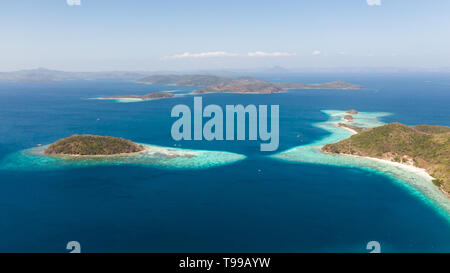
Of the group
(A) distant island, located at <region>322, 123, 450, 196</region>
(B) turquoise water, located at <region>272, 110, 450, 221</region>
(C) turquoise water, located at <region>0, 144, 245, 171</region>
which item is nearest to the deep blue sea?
(B) turquoise water, located at <region>272, 110, 450, 221</region>

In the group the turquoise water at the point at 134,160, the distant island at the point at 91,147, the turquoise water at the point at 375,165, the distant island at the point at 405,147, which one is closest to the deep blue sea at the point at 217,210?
the turquoise water at the point at 375,165

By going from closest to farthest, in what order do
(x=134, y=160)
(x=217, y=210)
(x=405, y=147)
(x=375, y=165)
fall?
(x=217, y=210)
(x=375, y=165)
(x=134, y=160)
(x=405, y=147)

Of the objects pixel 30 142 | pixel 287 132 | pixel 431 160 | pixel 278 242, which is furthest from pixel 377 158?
pixel 30 142

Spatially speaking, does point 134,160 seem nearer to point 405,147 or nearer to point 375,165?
point 375,165

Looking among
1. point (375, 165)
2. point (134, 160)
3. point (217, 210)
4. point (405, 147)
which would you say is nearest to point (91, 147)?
point (134, 160)

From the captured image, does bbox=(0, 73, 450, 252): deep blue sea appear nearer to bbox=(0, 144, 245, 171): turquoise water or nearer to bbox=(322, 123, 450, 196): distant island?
bbox=(0, 144, 245, 171): turquoise water

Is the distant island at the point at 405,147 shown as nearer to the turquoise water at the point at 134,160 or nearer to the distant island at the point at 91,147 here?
the turquoise water at the point at 134,160
